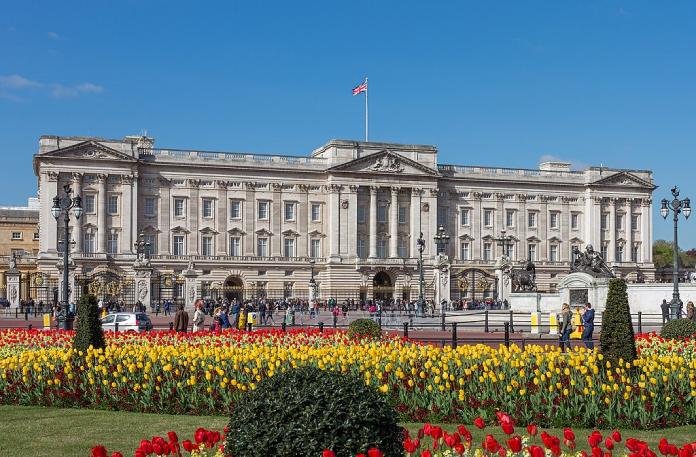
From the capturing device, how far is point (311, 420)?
7656 millimetres

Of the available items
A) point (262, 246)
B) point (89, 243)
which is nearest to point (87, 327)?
point (89, 243)

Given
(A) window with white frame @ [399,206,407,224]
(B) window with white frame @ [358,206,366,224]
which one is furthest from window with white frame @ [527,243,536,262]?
(B) window with white frame @ [358,206,366,224]

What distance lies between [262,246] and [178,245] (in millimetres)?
7865

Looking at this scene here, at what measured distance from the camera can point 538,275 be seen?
94.5 meters

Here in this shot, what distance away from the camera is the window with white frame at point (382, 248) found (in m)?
88.4

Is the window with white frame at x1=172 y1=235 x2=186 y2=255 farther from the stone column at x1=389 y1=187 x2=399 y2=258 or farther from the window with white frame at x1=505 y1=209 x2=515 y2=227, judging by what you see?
the window with white frame at x1=505 y1=209 x2=515 y2=227

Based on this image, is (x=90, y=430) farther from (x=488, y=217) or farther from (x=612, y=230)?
(x=612, y=230)

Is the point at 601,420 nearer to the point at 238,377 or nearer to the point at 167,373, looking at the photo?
the point at 238,377

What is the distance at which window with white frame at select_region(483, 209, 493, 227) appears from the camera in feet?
307

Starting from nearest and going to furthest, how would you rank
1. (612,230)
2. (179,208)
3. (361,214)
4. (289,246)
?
(179,208), (289,246), (361,214), (612,230)

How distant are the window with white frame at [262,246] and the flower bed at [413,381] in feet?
224

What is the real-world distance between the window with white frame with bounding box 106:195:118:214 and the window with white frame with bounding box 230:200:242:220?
1059 cm

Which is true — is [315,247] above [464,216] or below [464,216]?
below

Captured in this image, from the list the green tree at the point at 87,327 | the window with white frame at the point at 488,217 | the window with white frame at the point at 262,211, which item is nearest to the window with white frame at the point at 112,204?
the window with white frame at the point at 262,211
